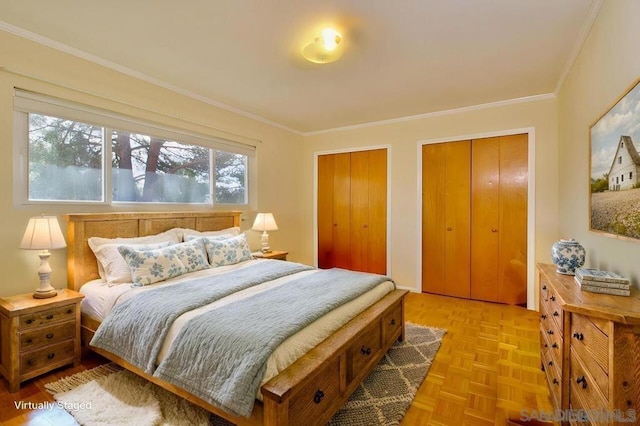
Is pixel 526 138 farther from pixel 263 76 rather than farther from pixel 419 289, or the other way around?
pixel 263 76

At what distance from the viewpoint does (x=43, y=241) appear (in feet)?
6.82

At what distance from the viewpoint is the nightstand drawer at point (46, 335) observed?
6.43 feet

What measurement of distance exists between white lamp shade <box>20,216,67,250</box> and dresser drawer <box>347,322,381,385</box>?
2.17 metres

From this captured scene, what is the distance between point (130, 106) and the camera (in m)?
2.83

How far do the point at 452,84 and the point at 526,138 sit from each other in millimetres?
1206

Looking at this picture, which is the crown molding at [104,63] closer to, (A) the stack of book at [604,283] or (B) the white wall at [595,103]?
(B) the white wall at [595,103]

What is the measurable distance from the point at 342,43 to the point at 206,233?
2299 millimetres

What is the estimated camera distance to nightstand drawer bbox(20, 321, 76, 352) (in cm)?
196

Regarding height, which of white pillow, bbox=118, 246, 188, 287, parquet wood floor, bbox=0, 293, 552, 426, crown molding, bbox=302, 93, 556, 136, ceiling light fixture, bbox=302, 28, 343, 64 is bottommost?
parquet wood floor, bbox=0, 293, 552, 426

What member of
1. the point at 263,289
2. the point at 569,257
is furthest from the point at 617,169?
the point at 263,289

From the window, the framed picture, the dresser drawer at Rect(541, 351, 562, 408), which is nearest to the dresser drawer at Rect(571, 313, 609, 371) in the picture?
the dresser drawer at Rect(541, 351, 562, 408)

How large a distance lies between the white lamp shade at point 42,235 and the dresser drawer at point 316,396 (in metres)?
2.01

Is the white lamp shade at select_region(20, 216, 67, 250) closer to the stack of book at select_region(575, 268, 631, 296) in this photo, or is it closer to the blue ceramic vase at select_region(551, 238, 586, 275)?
the stack of book at select_region(575, 268, 631, 296)

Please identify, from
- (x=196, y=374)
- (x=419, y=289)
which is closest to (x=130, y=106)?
(x=196, y=374)
